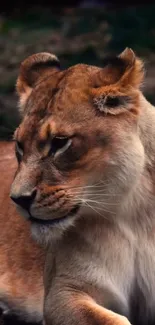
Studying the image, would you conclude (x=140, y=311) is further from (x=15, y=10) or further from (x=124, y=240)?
(x=15, y=10)

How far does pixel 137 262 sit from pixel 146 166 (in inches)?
16.5

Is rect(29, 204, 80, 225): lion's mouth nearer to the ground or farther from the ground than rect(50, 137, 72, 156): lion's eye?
nearer to the ground

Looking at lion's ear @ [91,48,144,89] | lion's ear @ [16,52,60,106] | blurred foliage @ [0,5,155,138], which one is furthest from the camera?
blurred foliage @ [0,5,155,138]

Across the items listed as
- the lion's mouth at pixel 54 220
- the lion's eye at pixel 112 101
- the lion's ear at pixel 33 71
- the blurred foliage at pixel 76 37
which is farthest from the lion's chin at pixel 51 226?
the blurred foliage at pixel 76 37

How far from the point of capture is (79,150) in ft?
15.2

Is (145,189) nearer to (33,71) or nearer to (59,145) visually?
(59,145)

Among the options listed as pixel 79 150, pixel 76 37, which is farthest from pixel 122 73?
pixel 76 37

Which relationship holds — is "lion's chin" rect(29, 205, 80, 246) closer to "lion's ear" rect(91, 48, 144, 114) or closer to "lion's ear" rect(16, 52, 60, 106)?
"lion's ear" rect(91, 48, 144, 114)

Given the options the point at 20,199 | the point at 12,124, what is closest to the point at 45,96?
the point at 20,199

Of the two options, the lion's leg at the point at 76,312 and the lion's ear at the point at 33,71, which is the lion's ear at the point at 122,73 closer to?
the lion's ear at the point at 33,71

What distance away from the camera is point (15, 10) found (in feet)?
48.9

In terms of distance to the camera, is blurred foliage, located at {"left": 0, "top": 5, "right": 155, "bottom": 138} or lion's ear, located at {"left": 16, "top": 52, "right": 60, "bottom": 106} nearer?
lion's ear, located at {"left": 16, "top": 52, "right": 60, "bottom": 106}

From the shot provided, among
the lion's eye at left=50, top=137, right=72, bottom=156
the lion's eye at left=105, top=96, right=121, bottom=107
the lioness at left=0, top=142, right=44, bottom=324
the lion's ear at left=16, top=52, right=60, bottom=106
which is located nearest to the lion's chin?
the lion's eye at left=50, top=137, right=72, bottom=156

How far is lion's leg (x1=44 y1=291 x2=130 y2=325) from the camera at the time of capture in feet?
15.4
